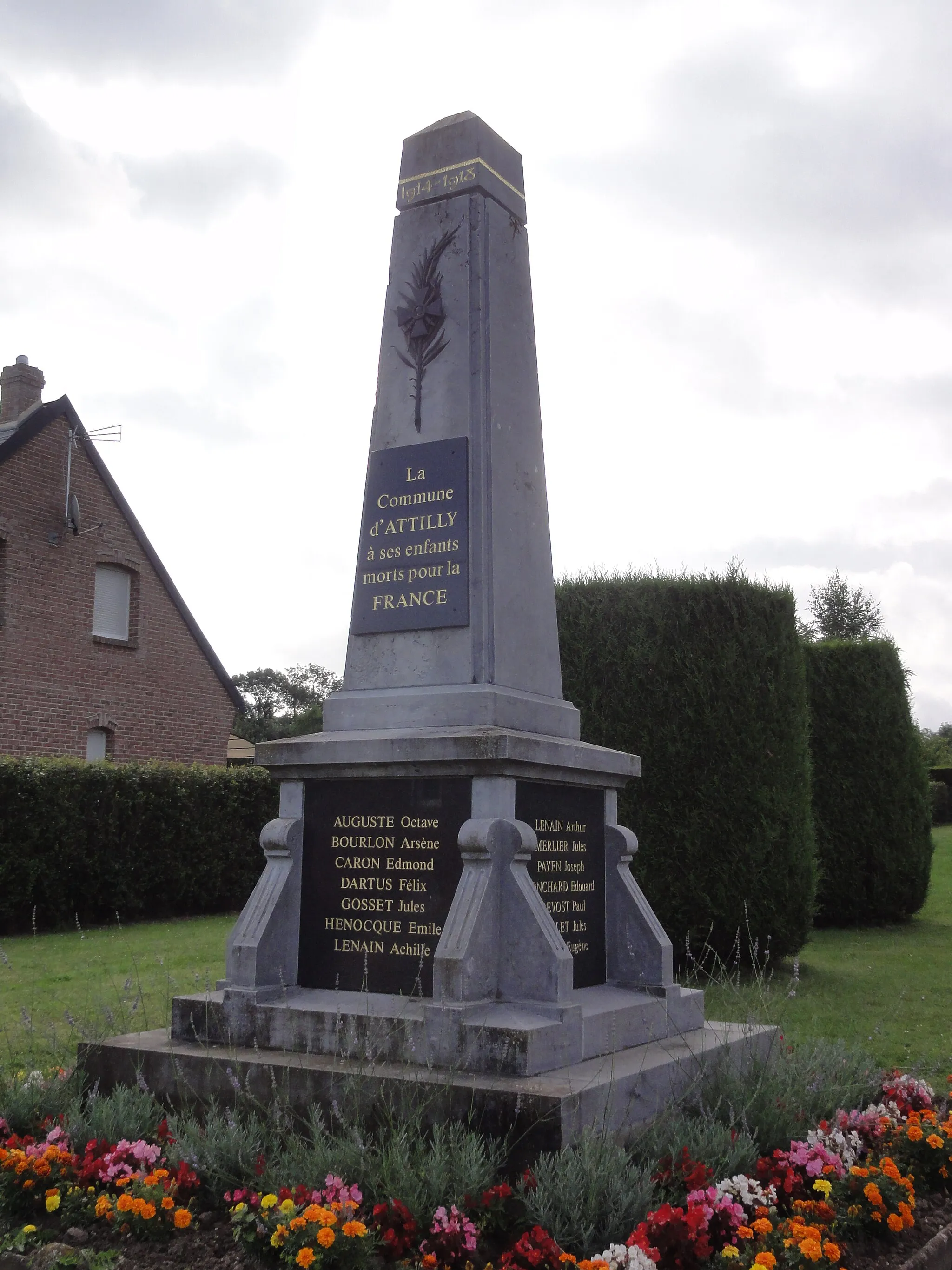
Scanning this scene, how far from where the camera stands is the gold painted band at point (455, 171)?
625 centimetres

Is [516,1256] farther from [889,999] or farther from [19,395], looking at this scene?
[19,395]

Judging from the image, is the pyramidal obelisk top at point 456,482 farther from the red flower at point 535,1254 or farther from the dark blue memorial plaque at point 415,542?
the red flower at point 535,1254

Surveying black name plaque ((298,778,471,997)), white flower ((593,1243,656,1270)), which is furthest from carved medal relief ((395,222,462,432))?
white flower ((593,1243,656,1270))

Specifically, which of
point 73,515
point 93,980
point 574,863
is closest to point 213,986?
point 93,980

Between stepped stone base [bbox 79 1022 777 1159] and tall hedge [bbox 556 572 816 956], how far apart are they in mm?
4485

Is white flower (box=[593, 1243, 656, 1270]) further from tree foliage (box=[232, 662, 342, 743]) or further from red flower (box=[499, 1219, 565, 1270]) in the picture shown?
tree foliage (box=[232, 662, 342, 743])

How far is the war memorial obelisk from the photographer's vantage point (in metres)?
4.64

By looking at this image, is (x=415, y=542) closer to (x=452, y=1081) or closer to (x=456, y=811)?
(x=456, y=811)

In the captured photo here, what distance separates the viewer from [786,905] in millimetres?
10047

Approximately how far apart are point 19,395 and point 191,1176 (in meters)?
18.5

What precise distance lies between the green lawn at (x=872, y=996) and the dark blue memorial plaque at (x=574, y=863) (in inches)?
34.5

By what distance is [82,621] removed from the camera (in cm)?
1859

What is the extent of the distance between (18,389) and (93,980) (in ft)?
46.1

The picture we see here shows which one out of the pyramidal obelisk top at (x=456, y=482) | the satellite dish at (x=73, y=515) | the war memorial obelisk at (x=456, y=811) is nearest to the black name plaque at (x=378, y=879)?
the war memorial obelisk at (x=456, y=811)
